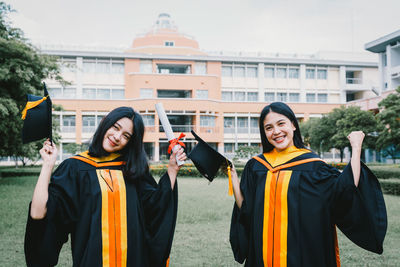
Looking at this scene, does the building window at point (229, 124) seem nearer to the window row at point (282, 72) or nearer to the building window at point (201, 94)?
the building window at point (201, 94)

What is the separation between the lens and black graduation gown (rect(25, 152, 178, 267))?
7.78 ft

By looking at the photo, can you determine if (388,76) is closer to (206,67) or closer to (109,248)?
(206,67)

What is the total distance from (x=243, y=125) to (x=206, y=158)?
36.1 metres

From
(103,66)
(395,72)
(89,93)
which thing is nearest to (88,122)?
(89,93)

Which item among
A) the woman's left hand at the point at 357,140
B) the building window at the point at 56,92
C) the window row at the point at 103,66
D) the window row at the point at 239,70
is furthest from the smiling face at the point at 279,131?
the window row at the point at 239,70

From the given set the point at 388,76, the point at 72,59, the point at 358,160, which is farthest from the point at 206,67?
the point at 358,160

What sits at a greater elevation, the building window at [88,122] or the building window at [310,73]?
the building window at [310,73]

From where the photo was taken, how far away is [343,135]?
23047mm

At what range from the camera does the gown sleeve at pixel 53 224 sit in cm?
233

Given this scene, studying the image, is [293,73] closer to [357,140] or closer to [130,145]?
[357,140]

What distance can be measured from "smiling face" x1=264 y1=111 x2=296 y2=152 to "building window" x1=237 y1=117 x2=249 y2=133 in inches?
1401

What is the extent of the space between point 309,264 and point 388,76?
33030mm

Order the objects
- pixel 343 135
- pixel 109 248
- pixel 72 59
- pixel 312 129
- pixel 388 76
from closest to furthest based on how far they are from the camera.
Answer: pixel 109 248 → pixel 343 135 → pixel 312 129 → pixel 388 76 → pixel 72 59

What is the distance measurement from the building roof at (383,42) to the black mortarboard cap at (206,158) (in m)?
31.0
